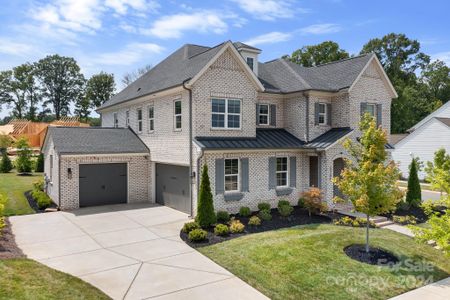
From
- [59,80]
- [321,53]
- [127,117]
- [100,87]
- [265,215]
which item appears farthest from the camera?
[59,80]

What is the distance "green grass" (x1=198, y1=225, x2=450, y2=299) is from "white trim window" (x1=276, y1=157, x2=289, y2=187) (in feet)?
16.5

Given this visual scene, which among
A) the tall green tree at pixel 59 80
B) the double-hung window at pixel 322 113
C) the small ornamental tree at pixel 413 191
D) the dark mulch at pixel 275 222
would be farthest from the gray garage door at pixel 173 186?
the tall green tree at pixel 59 80

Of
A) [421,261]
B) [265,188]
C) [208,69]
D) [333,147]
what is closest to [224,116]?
[208,69]

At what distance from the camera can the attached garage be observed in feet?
56.8

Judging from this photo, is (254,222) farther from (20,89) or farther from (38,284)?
(20,89)

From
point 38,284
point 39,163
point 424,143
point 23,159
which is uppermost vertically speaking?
point 424,143

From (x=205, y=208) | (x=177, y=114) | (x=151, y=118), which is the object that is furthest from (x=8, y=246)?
(x=151, y=118)

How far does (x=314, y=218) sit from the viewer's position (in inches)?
619

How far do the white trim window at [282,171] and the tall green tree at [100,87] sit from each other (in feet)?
214

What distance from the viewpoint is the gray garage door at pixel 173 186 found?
54.6 feet

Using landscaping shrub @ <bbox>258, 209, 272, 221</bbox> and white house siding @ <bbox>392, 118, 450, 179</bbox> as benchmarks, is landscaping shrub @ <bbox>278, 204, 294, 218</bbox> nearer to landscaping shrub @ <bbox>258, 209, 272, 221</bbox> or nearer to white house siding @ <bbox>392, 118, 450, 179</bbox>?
landscaping shrub @ <bbox>258, 209, 272, 221</bbox>

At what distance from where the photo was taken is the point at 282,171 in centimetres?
1766

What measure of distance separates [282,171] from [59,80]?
83269mm

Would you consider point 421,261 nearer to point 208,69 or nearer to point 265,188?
point 265,188
